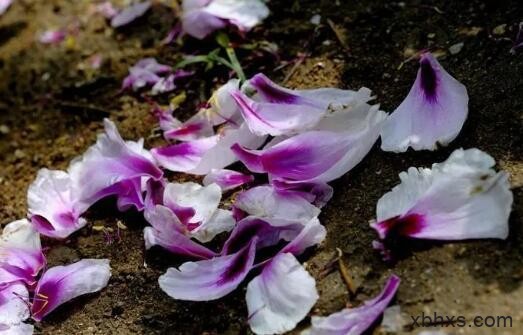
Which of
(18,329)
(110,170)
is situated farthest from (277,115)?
(18,329)

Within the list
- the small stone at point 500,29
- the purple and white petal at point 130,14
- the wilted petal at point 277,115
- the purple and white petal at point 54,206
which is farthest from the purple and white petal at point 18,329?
the small stone at point 500,29

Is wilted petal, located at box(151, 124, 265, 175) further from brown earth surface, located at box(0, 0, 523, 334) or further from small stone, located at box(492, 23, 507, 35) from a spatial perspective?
small stone, located at box(492, 23, 507, 35)

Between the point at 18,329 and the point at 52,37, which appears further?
the point at 52,37

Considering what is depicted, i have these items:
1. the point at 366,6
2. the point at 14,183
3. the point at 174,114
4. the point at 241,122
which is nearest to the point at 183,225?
the point at 241,122

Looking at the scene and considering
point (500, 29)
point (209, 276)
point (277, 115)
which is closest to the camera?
point (209, 276)

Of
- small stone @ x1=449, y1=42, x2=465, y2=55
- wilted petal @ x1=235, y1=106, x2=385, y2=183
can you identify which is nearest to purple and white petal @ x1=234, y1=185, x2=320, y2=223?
wilted petal @ x1=235, y1=106, x2=385, y2=183

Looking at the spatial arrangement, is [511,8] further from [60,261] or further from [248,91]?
[60,261]

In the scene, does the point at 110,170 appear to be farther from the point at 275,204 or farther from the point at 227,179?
the point at 275,204

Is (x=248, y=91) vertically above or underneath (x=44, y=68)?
above
